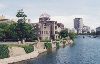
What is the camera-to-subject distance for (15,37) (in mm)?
113062

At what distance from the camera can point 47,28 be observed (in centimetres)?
13612

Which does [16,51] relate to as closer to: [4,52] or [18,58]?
[18,58]

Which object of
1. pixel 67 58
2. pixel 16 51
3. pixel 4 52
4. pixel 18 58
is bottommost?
pixel 67 58

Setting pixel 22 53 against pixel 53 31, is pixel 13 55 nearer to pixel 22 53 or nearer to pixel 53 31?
pixel 22 53

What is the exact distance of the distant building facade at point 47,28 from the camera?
132 metres

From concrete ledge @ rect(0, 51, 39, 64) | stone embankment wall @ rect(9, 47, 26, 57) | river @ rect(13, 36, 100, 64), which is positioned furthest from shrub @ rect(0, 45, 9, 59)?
river @ rect(13, 36, 100, 64)

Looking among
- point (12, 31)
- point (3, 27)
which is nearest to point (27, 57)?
point (12, 31)

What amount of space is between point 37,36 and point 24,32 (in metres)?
19.5

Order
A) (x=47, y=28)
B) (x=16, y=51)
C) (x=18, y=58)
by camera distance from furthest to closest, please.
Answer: (x=47, y=28)
(x=16, y=51)
(x=18, y=58)

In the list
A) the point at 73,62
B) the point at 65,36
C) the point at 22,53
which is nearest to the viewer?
the point at 73,62

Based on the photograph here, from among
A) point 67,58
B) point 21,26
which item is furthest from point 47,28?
point 67,58

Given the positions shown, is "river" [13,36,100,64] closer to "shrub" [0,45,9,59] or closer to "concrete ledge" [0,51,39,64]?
"concrete ledge" [0,51,39,64]

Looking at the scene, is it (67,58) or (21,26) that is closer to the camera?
(67,58)

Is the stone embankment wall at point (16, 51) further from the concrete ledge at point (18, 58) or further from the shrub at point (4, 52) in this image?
the shrub at point (4, 52)
